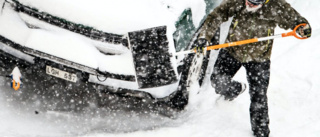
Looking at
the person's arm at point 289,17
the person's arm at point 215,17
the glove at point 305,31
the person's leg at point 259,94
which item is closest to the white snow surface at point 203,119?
the person's leg at point 259,94

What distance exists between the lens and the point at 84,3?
325cm

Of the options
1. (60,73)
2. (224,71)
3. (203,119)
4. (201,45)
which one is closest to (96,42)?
(60,73)

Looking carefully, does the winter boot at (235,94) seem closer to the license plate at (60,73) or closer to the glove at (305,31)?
the glove at (305,31)

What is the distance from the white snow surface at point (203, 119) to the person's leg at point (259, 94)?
0.27 m

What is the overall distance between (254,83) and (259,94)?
13 cm

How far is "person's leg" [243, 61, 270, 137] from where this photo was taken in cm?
339

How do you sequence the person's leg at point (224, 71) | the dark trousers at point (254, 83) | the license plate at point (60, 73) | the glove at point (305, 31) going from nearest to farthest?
the glove at point (305, 31) → the license plate at point (60, 73) → the dark trousers at point (254, 83) → the person's leg at point (224, 71)

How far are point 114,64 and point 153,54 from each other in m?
0.41

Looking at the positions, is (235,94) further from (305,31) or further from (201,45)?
(305,31)

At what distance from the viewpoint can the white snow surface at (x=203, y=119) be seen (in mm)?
3700

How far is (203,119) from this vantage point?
398cm

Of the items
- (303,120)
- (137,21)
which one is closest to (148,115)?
(137,21)

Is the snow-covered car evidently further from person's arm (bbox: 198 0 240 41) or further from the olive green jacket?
the olive green jacket

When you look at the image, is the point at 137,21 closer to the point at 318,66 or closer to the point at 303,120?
the point at 303,120
